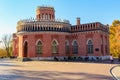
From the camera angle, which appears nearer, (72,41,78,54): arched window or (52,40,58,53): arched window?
(52,40,58,53): arched window

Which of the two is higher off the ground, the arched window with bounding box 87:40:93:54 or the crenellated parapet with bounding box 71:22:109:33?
the crenellated parapet with bounding box 71:22:109:33

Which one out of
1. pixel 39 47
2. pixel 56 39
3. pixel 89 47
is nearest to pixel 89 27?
pixel 89 47

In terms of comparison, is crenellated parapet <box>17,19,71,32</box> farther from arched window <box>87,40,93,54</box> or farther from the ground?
the ground

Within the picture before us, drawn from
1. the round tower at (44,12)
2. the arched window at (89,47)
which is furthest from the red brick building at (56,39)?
the round tower at (44,12)

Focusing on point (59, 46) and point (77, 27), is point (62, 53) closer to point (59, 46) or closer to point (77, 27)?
Answer: point (59, 46)

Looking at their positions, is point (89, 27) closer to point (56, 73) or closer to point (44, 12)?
point (44, 12)

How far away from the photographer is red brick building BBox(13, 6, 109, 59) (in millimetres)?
34219

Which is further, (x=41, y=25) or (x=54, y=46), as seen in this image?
(x=54, y=46)

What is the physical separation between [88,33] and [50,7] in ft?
32.8

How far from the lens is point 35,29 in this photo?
34.7 m

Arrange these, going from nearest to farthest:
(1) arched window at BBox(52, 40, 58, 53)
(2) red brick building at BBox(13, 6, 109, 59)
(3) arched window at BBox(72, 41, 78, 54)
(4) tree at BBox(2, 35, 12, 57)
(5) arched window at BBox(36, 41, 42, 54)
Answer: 1. (2) red brick building at BBox(13, 6, 109, 59)
2. (5) arched window at BBox(36, 41, 42, 54)
3. (1) arched window at BBox(52, 40, 58, 53)
4. (3) arched window at BBox(72, 41, 78, 54)
5. (4) tree at BBox(2, 35, 12, 57)

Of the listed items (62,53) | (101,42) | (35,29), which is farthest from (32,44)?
(101,42)

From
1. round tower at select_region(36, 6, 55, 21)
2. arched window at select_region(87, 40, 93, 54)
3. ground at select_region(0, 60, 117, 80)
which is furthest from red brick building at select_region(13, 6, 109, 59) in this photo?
ground at select_region(0, 60, 117, 80)

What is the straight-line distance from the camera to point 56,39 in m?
35.0
